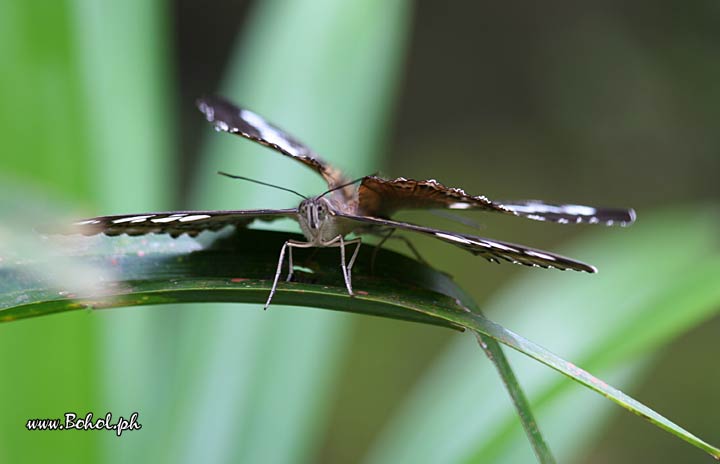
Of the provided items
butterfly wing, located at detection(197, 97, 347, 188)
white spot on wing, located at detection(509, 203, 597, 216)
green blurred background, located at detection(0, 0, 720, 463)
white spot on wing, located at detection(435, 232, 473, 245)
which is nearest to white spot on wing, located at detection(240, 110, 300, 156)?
butterfly wing, located at detection(197, 97, 347, 188)

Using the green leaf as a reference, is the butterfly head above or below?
above

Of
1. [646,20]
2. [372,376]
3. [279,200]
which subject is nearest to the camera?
[279,200]

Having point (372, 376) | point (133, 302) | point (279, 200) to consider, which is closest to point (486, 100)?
point (372, 376)

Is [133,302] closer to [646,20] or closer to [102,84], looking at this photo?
[102,84]

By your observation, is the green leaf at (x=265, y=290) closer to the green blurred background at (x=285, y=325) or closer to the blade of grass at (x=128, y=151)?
the green blurred background at (x=285, y=325)

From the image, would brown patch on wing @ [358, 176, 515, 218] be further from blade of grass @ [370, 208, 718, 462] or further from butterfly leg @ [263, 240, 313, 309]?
blade of grass @ [370, 208, 718, 462]

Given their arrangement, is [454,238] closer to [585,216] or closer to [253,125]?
[585,216]
